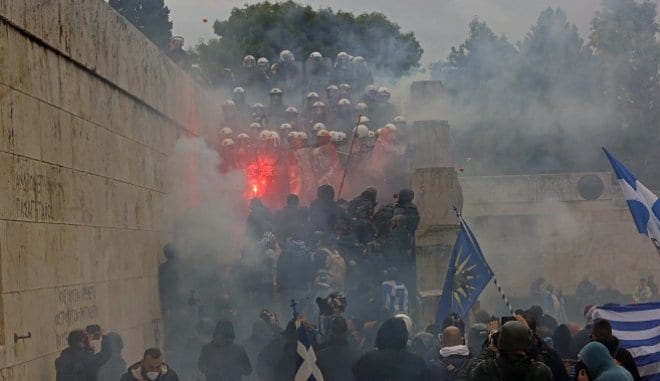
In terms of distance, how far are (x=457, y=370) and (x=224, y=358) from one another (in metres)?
3.23

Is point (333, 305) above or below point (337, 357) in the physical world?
above

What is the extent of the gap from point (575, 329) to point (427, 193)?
9.12 meters

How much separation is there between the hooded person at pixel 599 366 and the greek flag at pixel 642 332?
2153mm

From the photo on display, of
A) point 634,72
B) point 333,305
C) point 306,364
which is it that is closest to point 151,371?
point 306,364

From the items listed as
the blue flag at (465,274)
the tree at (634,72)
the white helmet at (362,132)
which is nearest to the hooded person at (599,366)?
the blue flag at (465,274)

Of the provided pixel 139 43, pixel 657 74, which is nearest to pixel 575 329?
pixel 139 43

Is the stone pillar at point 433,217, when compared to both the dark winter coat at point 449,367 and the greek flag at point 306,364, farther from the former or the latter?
the dark winter coat at point 449,367

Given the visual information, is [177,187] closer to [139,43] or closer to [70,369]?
[139,43]

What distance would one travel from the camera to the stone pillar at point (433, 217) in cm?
1873

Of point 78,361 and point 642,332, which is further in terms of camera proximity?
point 78,361

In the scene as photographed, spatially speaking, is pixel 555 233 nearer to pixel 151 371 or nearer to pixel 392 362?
pixel 151 371

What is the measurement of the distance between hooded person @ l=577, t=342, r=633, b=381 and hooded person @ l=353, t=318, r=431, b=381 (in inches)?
52.2

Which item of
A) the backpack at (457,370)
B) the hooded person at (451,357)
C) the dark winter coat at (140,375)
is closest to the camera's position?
the backpack at (457,370)

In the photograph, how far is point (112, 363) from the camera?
36.3 ft
